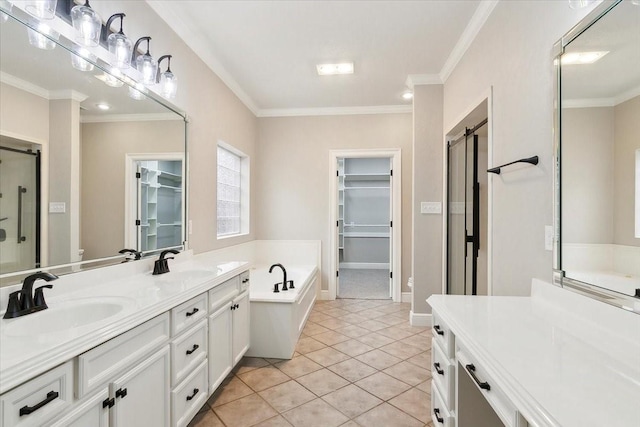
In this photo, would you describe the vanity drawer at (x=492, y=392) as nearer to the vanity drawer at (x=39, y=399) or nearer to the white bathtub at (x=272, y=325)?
the vanity drawer at (x=39, y=399)

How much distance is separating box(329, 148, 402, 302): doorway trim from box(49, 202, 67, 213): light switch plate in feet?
10.1

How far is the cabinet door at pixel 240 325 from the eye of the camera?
2.19 metres

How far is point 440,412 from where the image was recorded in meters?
1.53

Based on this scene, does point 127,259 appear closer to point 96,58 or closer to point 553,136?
point 96,58

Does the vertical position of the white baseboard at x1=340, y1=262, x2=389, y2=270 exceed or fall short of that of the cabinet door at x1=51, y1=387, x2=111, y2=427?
it falls short

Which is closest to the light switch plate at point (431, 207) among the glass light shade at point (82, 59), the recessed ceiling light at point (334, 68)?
the recessed ceiling light at point (334, 68)

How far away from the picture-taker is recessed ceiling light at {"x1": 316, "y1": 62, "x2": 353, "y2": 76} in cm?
303

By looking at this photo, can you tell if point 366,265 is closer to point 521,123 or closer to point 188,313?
point 521,123

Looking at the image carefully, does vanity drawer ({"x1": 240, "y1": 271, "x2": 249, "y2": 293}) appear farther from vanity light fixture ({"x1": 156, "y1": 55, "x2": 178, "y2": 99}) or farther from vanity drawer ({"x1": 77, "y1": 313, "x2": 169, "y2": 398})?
vanity light fixture ({"x1": 156, "y1": 55, "x2": 178, "y2": 99})

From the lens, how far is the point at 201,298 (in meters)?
1.74

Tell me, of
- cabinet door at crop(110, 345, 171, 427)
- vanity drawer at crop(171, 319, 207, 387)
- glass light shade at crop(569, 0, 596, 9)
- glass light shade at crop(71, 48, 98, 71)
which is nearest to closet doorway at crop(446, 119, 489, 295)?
glass light shade at crop(569, 0, 596, 9)

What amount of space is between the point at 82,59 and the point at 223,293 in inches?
59.6

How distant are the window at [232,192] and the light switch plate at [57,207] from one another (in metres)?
1.85

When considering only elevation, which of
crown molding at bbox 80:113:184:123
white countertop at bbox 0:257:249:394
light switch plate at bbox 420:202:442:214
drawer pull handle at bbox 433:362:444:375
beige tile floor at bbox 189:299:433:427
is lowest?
beige tile floor at bbox 189:299:433:427
